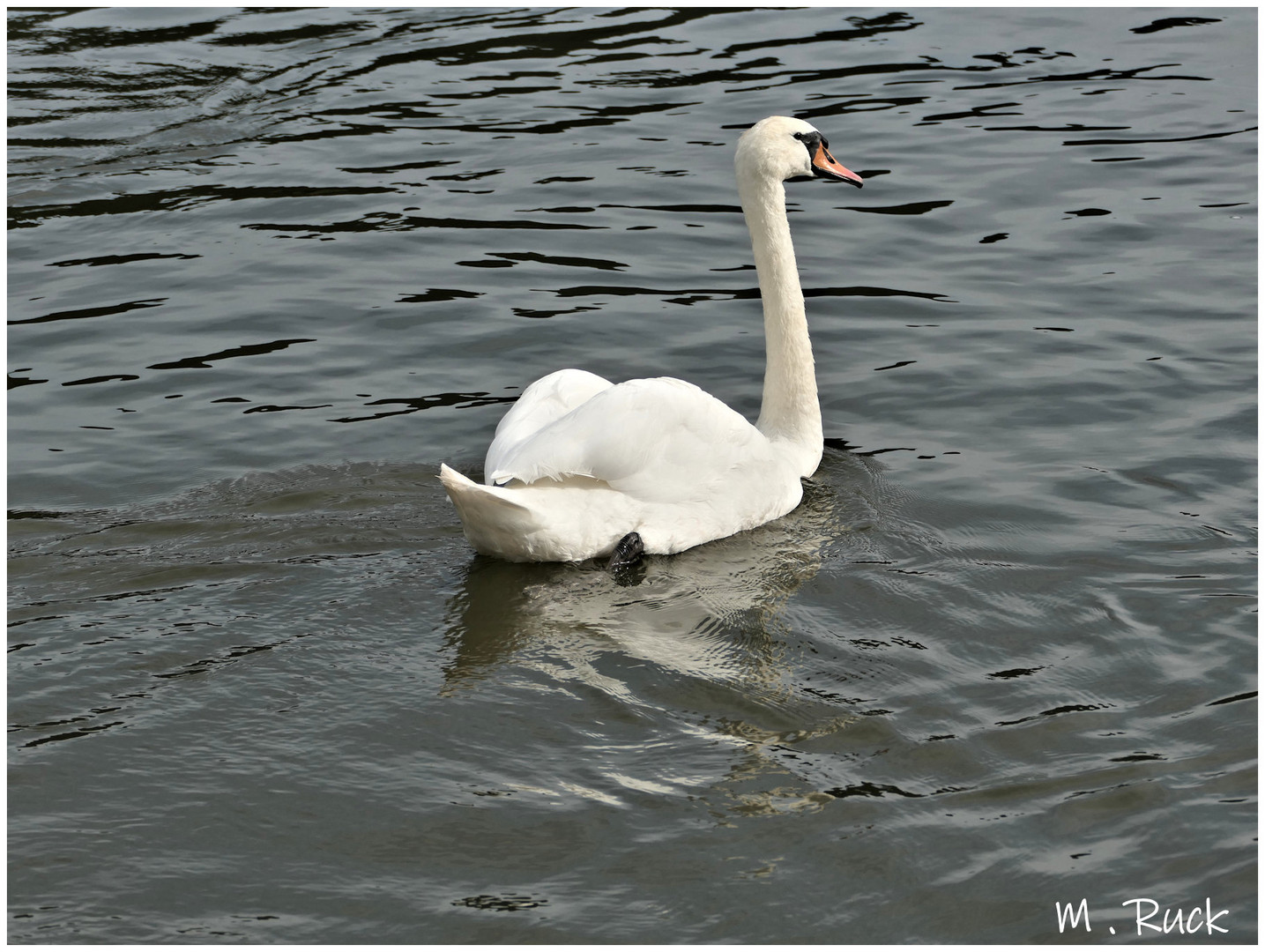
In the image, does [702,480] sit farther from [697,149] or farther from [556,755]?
[697,149]

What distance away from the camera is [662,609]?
610 cm

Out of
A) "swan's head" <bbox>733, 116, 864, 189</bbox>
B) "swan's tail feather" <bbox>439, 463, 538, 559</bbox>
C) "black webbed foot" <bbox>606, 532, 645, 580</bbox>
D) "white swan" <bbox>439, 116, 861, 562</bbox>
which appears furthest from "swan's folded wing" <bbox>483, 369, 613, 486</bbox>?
"swan's head" <bbox>733, 116, 864, 189</bbox>

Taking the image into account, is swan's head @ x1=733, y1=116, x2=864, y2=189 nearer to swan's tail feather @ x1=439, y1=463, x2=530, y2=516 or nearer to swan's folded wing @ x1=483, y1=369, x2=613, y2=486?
swan's folded wing @ x1=483, y1=369, x2=613, y2=486

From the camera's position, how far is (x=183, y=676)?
5.49 m

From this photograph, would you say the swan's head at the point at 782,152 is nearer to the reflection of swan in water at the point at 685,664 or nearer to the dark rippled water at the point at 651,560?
the dark rippled water at the point at 651,560

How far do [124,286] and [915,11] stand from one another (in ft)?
31.9

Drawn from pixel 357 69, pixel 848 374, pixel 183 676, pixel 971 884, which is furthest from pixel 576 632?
pixel 357 69

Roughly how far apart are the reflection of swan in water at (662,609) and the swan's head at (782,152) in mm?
1808

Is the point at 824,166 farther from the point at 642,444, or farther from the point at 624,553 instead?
the point at 624,553

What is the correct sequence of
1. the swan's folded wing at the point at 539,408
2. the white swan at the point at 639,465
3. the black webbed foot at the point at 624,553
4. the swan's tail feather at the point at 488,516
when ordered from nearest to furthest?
the swan's tail feather at the point at 488,516 < the white swan at the point at 639,465 < the black webbed foot at the point at 624,553 < the swan's folded wing at the point at 539,408

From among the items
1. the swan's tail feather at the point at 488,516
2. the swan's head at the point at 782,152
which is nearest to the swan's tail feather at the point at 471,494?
the swan's tail feather at the point at 488,516

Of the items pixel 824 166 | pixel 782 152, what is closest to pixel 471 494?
pixel 782 152

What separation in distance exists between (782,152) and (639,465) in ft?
6.70

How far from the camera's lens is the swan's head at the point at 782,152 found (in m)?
7.40
